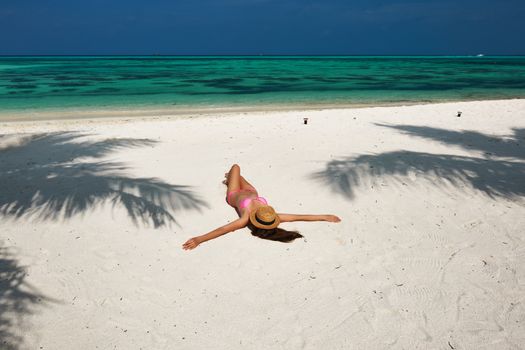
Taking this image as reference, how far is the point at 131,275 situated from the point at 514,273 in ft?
13.7

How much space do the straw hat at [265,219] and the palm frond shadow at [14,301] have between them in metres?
2.36

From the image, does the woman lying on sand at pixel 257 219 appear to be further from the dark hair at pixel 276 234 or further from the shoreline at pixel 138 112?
the shoreline at pixel 138 112

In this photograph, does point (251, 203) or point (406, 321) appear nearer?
point (406, 321)

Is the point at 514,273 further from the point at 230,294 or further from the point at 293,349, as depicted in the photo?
the point at 230,294

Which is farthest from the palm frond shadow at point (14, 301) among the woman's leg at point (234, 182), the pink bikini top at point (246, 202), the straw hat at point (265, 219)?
the woman's leg at point (234, 182)

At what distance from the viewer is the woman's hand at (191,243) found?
4363 millimetres

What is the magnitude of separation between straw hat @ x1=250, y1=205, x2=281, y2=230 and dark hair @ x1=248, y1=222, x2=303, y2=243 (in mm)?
76

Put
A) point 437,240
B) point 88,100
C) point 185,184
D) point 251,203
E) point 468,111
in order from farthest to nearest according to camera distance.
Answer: point 88,100, point 468,111, point 185,184, point 251,203, point 437,240

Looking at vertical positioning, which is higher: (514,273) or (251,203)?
(251,203)

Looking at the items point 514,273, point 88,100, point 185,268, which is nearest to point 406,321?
point 514,273

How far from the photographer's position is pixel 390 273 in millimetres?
3926

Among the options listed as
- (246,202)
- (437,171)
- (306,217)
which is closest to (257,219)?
(246,202)

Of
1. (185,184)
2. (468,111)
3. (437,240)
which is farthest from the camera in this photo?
(468,111)

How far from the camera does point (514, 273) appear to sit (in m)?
3.87
